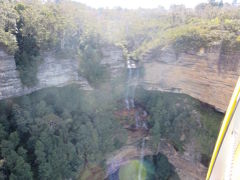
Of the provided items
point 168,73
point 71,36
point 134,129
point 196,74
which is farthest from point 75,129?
point 196,74

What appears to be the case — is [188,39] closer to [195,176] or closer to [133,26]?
[133,26]

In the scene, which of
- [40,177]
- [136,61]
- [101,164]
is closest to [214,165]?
[40,177]

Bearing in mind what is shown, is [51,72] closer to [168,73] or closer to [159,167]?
[168,73]

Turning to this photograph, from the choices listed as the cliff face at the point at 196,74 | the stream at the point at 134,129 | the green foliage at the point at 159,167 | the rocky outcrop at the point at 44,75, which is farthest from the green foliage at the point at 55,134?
the cliff face at the point at 196,74

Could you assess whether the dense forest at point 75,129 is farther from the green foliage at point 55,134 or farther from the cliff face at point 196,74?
the cliff face at point 196,74

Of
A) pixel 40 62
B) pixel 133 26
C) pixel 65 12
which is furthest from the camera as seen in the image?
pixel 133 26

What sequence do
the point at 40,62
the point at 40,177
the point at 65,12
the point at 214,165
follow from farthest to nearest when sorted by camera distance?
the point at 65,12
the point at 40,62
the point at 40,177
the point at 214,165
